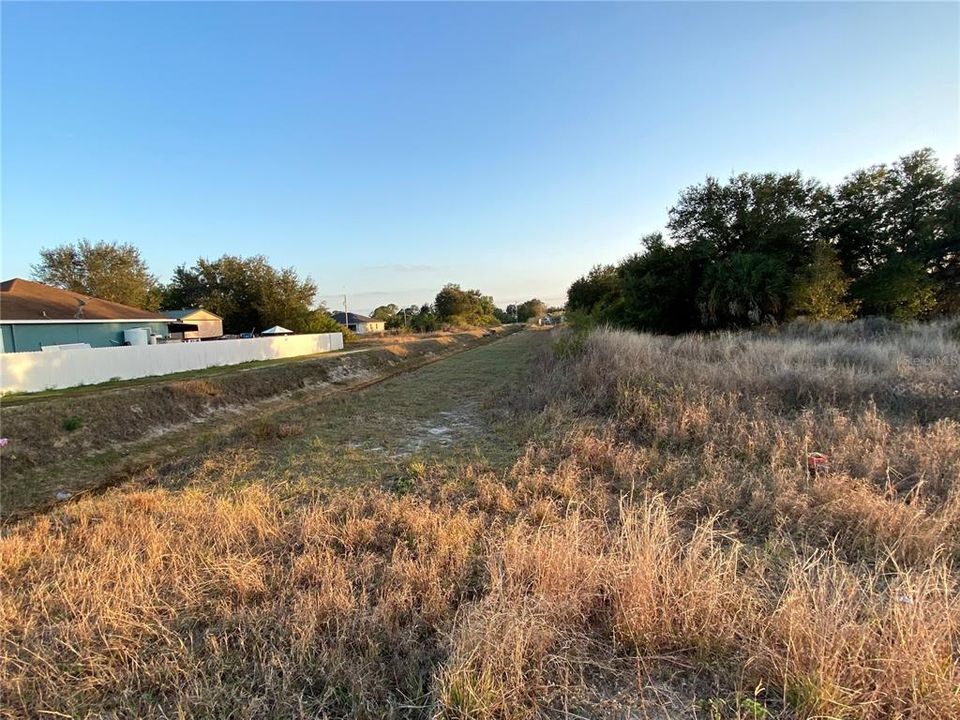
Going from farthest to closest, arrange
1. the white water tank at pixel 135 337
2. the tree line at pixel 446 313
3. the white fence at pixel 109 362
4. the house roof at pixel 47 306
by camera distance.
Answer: the tree line at pixel 446 313 → the white water tank at pixel 135 337 → the house roof at pixel 47 306 → the white fence at pixel 109 362

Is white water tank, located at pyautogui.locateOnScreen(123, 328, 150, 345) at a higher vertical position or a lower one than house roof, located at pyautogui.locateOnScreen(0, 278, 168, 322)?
lower

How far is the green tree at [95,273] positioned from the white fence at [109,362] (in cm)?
2764

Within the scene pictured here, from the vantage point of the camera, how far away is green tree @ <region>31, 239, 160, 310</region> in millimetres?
39406

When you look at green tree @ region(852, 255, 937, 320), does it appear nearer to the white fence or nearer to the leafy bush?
the leafy bush

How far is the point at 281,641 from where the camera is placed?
249cm

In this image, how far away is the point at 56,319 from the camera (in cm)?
2233

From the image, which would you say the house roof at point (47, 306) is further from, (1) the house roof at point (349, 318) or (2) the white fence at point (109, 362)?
(1) the house roof at point (349, 318)

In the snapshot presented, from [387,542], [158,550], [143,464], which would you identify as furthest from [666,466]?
[143,464]

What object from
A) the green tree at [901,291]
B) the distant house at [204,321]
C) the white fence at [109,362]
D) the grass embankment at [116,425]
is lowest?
the grass embankment at [116,425]

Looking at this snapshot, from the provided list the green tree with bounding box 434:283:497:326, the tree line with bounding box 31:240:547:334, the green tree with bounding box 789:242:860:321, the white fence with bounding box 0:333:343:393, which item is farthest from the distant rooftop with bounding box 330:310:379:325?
the green tree with bounding box 789:242:860:321

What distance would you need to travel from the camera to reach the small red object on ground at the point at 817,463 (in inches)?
191

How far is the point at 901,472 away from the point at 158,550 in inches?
297

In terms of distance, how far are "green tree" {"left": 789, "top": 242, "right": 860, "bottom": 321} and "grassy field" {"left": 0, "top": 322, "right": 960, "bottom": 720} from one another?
12.6m

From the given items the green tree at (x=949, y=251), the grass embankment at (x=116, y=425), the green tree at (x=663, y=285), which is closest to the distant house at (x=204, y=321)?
the grass embankment at (x=116, y=425)
